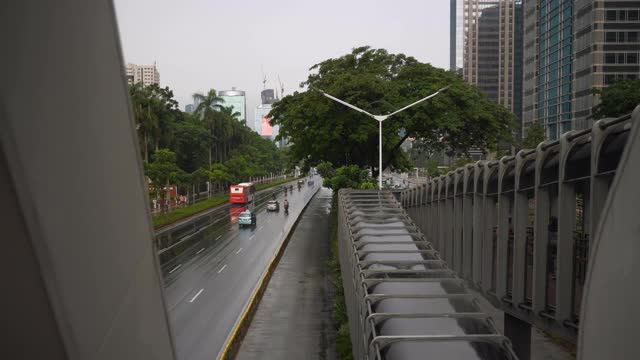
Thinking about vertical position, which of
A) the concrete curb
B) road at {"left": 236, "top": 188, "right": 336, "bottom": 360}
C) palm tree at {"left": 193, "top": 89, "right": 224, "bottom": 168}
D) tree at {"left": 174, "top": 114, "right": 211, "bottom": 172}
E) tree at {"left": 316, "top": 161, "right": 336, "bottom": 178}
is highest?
palm tree at {"left": 193, "top": 89, "right": 224, "bottom": 168}

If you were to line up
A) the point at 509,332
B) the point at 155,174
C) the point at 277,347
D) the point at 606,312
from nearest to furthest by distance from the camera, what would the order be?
1. the point at 606,312
2. the point at 509,332
3. the point at 277,347
4. the point at 155,174

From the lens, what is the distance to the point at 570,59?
5228cm

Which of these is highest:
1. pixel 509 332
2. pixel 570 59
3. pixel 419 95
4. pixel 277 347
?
pixel 570 59

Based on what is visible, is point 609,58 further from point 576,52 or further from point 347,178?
point 347,178

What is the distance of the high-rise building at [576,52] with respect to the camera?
155ft

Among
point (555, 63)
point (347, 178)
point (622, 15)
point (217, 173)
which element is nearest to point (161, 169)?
point (347, 178)

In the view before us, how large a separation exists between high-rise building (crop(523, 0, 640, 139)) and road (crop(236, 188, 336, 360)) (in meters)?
23.5

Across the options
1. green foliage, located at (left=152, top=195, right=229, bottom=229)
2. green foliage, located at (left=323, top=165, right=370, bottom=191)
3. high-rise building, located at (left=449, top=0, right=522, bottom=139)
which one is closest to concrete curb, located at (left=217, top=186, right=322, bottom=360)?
green foliage, located at (left=323, top=165, right=370, bottom=191)

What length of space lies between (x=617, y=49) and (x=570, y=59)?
5.08 metres

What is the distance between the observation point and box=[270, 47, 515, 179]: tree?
35.7 metres

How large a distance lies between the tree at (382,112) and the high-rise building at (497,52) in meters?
92.4

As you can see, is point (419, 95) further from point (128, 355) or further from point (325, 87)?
point (128, 355)

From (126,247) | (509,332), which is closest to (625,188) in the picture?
(126,247)

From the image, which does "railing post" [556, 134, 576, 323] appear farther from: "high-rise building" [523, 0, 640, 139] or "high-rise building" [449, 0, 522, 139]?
"high-rise building" [449, 0, 522, 139]
